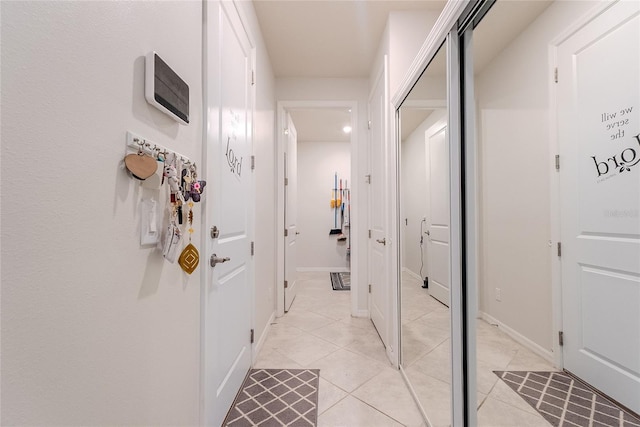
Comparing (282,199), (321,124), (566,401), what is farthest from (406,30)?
(321,124)

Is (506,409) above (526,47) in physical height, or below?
below

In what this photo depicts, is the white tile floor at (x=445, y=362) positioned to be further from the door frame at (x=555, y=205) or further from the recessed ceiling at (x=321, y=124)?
the recessed ceiling at (x=321, y=124)

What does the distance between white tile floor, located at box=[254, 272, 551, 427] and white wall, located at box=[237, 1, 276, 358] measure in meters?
0.32

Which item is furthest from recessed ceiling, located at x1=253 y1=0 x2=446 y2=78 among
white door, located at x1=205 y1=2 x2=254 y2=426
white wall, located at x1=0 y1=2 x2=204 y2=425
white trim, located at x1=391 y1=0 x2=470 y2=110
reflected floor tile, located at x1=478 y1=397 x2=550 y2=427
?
reflected floor tile, located at x1=478 y1=397 x2=550 y2=427

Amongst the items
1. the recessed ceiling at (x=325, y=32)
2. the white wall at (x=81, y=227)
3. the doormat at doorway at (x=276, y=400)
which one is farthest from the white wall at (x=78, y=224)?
the recessed ceiling at (x=325, y=32)

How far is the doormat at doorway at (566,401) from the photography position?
60 cm

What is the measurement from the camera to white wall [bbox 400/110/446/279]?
156 centimetres

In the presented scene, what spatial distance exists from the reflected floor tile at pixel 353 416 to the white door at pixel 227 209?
A: 0.54 m

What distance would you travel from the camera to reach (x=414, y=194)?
169 centimetres

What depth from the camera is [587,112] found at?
64cm

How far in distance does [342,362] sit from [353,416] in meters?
0.57

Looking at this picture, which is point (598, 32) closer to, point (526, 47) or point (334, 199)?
point (526, 47)

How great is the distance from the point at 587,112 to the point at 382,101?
1.92 metres

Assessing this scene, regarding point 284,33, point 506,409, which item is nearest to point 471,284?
point 506,409
